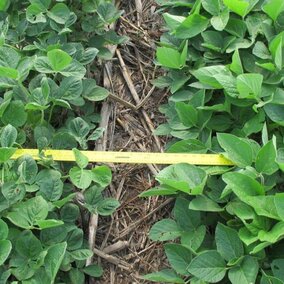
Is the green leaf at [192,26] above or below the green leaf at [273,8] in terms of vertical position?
below

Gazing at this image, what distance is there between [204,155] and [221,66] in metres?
0.25

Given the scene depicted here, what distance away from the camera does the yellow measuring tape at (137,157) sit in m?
1.52

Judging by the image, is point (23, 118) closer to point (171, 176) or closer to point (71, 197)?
point (71, 197)

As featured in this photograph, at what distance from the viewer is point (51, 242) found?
1412 mm

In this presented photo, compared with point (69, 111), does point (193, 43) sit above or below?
above

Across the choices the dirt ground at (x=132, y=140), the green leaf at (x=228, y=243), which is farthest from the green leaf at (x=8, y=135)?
the green leaf at (x=228, y=243)

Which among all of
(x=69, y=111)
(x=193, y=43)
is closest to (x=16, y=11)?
(x=69, y=111)

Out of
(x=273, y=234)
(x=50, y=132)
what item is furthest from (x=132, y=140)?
(x=273, y=234)

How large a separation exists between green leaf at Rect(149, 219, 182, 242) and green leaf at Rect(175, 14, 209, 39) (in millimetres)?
556

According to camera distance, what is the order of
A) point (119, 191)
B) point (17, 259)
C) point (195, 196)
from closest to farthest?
point (17, 259) < point (195, 196) < point (119, 191)

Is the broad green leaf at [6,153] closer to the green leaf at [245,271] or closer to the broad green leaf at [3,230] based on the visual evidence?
the broad green leaf at [3,230]

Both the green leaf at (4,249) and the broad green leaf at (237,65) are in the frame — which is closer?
the green leaf at (4,249)

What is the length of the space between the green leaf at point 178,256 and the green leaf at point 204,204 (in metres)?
0.10

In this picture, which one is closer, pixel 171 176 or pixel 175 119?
pixel 171 176
